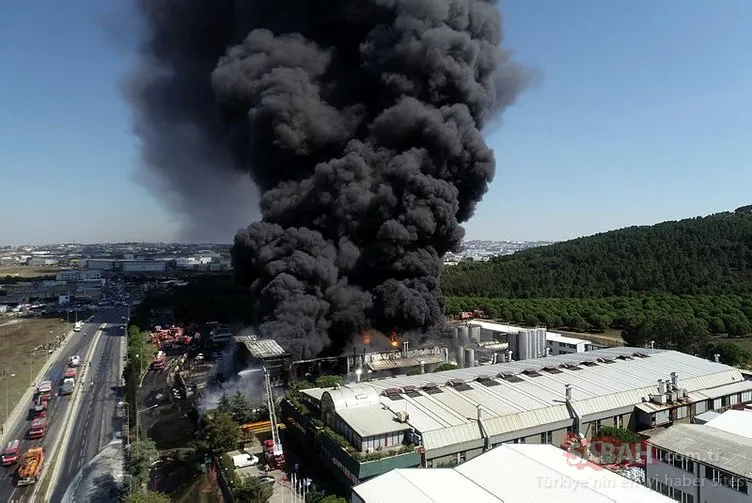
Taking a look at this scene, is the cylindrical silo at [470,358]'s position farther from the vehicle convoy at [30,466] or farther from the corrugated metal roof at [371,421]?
the vehicle convoy at [30,466]

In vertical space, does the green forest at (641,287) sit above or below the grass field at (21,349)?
above

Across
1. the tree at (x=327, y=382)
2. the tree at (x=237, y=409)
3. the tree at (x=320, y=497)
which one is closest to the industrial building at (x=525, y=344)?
the tree at (x=327, y=382)

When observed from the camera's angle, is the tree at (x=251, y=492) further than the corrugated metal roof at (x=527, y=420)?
No

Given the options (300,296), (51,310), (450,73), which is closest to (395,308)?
(300,296)

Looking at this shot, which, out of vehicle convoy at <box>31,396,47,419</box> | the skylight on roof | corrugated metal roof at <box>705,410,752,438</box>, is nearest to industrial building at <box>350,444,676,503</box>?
corrugated metal roof at <box>705,410,752,438</box>

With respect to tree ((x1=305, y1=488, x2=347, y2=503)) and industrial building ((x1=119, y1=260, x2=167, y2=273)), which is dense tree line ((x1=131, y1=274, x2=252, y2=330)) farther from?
industrial building ((x1=119, y1=260, x2=167, y2=273))
